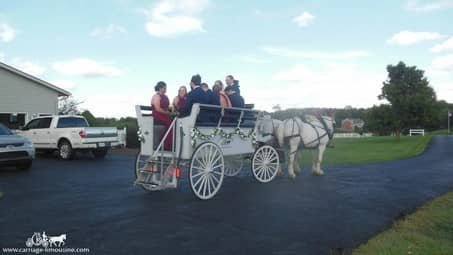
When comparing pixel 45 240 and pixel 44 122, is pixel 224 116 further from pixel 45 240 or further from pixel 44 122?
pixel 44 122

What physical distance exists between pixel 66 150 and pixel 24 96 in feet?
27.2

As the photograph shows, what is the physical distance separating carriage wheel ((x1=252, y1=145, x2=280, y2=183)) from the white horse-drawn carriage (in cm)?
54

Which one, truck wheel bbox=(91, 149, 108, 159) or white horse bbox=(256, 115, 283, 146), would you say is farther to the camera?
truck wheel bbox=(91, 149, 108, 159)

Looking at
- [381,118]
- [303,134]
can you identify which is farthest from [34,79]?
[381,118]

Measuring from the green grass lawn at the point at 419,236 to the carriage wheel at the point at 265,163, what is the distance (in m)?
3.84

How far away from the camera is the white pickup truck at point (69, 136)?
16.4m

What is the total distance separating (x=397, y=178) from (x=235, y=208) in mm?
6401

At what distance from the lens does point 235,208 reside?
717 centimetres

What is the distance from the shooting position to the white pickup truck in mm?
16438

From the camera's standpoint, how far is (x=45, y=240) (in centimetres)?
512

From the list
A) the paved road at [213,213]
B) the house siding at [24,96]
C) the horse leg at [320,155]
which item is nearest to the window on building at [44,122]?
the house siding at [24,96]

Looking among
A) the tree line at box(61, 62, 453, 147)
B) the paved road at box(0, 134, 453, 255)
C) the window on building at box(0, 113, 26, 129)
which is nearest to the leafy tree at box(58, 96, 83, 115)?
the tree line at box(61, 62, 453, 147)

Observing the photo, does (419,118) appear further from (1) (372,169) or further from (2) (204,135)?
(2) (204,135)

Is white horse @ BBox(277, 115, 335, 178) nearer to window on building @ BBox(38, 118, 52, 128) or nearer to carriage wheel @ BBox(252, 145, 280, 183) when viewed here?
carriage wheel @ BBox(252, 145, 280, 183)
